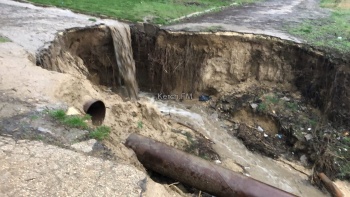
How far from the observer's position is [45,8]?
13172 millimetres

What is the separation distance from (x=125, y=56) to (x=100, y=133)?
22.5 feet

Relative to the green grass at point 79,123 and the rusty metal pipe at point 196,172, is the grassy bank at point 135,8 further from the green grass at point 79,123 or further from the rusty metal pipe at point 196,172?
the rusty metal pipe at point 196,172

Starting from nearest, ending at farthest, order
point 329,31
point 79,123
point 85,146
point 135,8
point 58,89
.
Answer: point 85,146
point 79,123
point 58,89
point 329,31
point 135,8

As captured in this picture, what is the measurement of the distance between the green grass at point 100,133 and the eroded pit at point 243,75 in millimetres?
4313

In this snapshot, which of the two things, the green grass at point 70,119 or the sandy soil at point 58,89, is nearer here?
the green grass at point 70,119

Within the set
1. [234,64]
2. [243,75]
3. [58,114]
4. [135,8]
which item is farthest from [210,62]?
[58,114]

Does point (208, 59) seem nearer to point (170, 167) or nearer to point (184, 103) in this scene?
point (184, 103)

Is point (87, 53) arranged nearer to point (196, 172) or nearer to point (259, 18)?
point (196, 172)

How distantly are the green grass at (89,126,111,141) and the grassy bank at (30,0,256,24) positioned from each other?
7879 mm

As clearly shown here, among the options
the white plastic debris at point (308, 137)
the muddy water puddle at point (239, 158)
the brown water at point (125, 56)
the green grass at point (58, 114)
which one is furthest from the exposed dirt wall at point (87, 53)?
the white plastic debris at point (308, 137)

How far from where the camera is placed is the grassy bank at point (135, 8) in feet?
42.7

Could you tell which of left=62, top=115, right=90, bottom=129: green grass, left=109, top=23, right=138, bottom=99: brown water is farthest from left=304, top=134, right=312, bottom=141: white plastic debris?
left=62, top=115, right=90, bottom=129: green grass

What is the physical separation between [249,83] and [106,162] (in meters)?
8.28

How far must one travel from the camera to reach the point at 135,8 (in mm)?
14375
